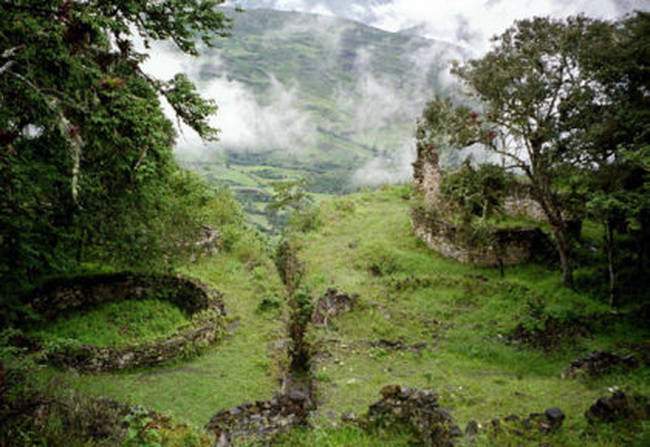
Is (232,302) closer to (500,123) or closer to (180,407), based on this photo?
(180,407)

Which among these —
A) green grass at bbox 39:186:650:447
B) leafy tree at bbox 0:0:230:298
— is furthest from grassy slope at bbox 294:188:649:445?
leafy tree at bbox 0:0:230:298

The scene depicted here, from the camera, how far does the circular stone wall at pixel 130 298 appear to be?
11.1m

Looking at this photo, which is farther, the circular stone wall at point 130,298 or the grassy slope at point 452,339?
the circular stone wall at point 130,298

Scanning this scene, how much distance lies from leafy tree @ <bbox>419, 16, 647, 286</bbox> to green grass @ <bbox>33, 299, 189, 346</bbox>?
551 inches

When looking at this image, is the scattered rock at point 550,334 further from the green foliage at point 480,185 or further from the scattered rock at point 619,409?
the scattered rock at point 619,409

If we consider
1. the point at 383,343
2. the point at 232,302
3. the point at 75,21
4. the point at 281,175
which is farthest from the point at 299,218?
the point at 281,175

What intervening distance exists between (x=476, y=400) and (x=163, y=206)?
997 cm

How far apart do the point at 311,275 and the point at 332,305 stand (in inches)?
177

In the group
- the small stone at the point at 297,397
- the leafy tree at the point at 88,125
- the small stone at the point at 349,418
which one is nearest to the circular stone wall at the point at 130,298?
the leafy tree at the point at 88,125

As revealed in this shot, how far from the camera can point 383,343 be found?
13.3 m

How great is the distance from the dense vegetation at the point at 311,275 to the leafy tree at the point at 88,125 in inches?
2.1

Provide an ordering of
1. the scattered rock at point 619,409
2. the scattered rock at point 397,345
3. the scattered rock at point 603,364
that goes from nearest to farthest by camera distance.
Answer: the scattered rock at point 619,409, the scattered rock at point 603,364, the scattered rock at point 397,345

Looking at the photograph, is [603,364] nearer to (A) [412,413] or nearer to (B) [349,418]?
(A) [412,413]

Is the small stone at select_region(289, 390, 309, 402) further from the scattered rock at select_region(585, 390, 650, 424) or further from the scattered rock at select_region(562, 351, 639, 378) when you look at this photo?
the scattered rock at select_region(562, 351, 639, 378)
